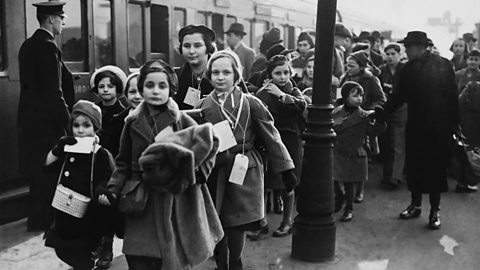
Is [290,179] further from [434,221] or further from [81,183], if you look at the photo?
[434,221]

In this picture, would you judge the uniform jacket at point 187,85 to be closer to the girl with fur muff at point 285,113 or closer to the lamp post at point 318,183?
the girl with fur muff at point 285,113

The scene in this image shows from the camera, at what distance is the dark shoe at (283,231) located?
5797mm

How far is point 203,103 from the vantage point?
4441mm

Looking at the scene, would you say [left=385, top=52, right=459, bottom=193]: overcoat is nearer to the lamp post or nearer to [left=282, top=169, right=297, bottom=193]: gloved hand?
the lamp post

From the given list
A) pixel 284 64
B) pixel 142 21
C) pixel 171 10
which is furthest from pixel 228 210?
pixel 171 10

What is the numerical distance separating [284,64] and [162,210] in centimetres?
248

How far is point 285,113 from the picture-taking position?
5.79 metres

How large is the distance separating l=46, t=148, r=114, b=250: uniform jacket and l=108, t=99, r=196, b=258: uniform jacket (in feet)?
0.76

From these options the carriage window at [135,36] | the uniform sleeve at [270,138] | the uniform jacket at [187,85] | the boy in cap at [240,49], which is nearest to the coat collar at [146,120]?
the uniform sleeve at [270,138]

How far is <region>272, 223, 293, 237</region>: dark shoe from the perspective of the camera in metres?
5.80

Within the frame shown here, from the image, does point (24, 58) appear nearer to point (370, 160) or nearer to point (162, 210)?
point (162, 210)

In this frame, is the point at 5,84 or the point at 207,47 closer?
the point at 207,47

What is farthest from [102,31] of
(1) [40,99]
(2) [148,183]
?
(2) [148,183]

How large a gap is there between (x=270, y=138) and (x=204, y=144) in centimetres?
98
